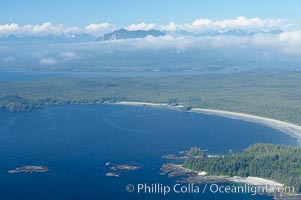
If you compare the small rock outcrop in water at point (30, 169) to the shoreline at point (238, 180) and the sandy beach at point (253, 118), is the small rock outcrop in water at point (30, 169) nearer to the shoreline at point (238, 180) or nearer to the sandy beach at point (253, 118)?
the shoreline at point (238, 180)

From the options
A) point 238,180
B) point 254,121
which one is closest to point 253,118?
point 254,121

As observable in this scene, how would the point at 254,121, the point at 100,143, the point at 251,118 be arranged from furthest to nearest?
the point at 251,118, the point at 254,121, the point at 100,143

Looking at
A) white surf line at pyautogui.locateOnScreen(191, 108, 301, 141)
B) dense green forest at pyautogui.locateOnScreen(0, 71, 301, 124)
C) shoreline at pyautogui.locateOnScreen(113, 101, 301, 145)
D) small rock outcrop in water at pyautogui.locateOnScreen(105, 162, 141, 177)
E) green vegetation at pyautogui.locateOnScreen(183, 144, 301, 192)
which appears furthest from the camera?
dense green forest at pyautogui.locateOnScreen(0, 71, 301, 124)

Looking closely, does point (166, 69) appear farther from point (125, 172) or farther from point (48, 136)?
point (125, 172)

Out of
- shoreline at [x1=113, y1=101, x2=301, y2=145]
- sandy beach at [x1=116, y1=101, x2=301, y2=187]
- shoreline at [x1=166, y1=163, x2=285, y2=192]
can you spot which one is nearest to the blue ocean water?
shoreline at [x1=113, y1=101, x2=301, y2=145]

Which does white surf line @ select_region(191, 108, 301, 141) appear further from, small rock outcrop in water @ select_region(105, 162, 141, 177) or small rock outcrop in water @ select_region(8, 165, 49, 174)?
small rock outcrop in water @ select_region(8, 165, 49, 174)

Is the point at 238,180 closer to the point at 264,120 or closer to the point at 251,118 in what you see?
the point at 264,120

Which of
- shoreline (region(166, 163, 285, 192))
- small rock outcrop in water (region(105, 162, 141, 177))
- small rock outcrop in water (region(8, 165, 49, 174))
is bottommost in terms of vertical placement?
shoreline (region(166, 163, 285, 192))
